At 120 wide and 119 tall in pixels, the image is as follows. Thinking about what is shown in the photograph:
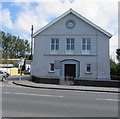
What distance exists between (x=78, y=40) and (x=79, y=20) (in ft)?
8.94

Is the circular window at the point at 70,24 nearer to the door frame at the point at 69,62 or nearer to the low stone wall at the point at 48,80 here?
the door frame at the point at 69,62

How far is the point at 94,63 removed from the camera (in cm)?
2370

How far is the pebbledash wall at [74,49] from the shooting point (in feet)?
77.6

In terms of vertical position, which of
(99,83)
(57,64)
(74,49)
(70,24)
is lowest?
(99,83)

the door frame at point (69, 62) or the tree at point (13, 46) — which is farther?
the tree at point (13, 46)

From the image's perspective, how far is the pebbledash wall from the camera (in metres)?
23.6

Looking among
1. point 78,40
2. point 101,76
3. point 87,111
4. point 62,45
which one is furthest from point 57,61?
point 87,111

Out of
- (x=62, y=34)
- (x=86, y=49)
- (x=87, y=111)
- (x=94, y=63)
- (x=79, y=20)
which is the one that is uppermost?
(x=79, y=20)

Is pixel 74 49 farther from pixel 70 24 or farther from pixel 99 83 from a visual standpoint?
pixel 99 83

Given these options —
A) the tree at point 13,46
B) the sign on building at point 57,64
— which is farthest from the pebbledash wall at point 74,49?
the tree at point 13,46

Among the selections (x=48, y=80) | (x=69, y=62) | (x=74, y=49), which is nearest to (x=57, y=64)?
(x=69, y=62)

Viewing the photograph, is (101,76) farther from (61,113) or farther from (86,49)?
(61,113)

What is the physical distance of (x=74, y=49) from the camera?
24250mm

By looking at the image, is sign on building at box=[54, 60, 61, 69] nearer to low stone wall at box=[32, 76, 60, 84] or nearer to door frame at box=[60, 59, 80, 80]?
door frame at box=[60, 59, 80, 80]
